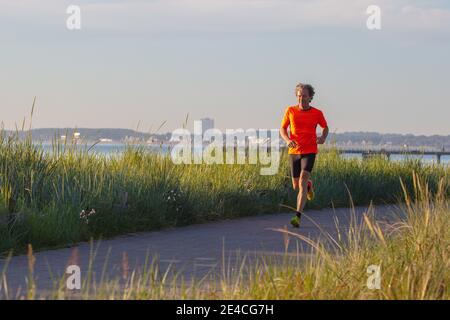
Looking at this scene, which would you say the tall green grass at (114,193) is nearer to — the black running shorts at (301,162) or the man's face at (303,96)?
the black running shorts at (301,162)

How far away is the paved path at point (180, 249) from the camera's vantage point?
32.1ft

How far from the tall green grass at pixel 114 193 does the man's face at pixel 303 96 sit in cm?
247

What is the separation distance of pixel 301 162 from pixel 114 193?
322 cm

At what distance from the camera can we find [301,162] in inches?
585

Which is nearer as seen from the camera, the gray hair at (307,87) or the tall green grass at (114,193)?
the tall green grass at (114,193)

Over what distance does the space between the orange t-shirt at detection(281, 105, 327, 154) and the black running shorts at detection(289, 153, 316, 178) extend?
8cm

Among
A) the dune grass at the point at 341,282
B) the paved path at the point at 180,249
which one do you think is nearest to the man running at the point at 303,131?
the paved path at the point at 180,249

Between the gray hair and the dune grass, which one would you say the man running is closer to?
the gray hair

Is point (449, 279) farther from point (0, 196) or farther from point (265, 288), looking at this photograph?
point (0, 196)

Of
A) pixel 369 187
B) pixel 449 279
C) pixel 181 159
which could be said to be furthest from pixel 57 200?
pixel 369 187

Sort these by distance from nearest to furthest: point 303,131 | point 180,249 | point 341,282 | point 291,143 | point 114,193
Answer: point 341,282
point 180,249
point 114,193
point 291,143
point 303,131

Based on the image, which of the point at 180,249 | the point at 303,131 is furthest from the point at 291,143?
the point at 180,249

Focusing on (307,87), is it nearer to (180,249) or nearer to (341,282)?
(180,249)
